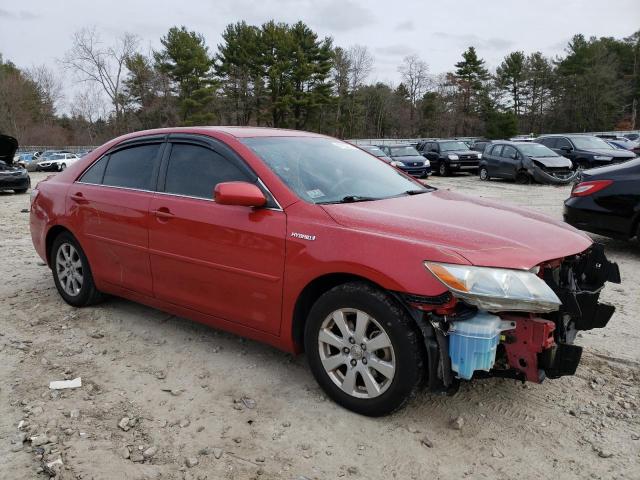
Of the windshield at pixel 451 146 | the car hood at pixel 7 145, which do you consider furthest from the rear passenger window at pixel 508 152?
the car hood at pixel 7 145

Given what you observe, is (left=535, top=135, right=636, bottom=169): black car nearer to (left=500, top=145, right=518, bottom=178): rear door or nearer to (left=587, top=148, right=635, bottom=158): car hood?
(left=587, top=148, right=635, bottom=158): car hood

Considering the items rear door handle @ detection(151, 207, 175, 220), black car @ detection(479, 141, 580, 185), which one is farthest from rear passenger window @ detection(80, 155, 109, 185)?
black car @ detection(479, 141, 580, 185)

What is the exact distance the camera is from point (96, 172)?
14.9 ft

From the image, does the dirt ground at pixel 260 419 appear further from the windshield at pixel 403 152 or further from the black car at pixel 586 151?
the windshield at pixel 403 152

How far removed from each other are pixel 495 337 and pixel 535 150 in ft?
60.6

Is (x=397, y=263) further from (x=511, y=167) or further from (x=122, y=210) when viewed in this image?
(x=511, y=167)

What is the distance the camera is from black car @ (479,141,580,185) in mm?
18188

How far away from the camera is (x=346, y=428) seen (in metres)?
2.81

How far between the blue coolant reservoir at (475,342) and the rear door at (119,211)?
94.3 inches

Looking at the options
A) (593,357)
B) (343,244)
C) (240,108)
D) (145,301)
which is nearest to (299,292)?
(343,244)

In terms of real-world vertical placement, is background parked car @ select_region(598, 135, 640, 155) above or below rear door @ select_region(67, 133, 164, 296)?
A: above

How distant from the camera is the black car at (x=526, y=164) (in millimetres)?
18188

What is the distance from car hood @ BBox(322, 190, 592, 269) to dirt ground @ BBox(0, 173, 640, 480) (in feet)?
3.09

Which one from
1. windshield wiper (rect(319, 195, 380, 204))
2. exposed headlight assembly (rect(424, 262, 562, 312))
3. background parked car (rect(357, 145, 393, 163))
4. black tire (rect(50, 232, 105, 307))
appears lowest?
black tire (rect(50, 232, 105, 307))
